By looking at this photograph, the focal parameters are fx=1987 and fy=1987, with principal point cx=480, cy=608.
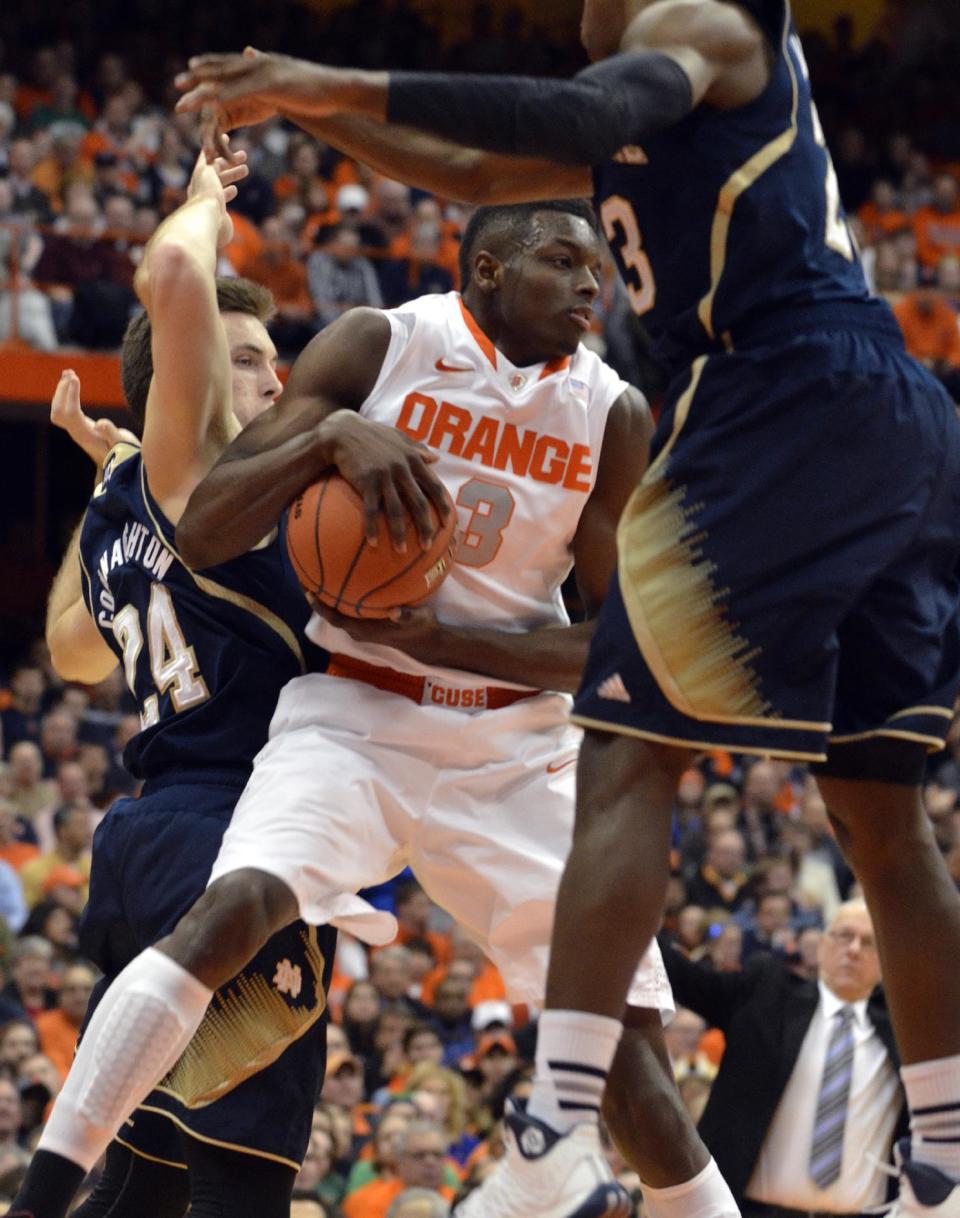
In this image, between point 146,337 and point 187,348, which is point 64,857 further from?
point 187,348

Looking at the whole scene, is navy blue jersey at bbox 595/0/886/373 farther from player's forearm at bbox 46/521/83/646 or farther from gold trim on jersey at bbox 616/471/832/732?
player's forearm at bbox 46/521/83/646

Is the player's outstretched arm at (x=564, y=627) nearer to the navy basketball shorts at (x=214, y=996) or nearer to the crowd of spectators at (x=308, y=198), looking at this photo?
the navy basketball shorts at (x=214, y=996)

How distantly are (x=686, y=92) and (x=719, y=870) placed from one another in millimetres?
10166

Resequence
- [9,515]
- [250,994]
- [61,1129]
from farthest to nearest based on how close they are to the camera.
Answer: [9,515] → [250,994] → [61,1129]

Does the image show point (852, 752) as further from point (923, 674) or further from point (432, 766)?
point (432, 766)

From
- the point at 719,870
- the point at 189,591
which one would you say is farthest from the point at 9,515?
the point at 189,591

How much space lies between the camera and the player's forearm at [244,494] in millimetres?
4082

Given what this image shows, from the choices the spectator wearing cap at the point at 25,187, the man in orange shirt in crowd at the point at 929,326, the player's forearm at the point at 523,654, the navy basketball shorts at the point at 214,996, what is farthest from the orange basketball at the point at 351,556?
the man in orange shirt in crowd at the point at 929,326

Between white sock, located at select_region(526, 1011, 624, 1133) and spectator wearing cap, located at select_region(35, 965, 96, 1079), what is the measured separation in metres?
6.89

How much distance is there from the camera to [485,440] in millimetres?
4355

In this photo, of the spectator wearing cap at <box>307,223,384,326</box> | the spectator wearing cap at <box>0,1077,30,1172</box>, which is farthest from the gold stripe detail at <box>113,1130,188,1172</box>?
the spectator wearing cap at <box>307,223,384,326</box>

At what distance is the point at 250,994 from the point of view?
429 cm

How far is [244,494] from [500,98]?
1.33 meters

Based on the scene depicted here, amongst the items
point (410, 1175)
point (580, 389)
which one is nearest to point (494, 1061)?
point (410, 1175)
